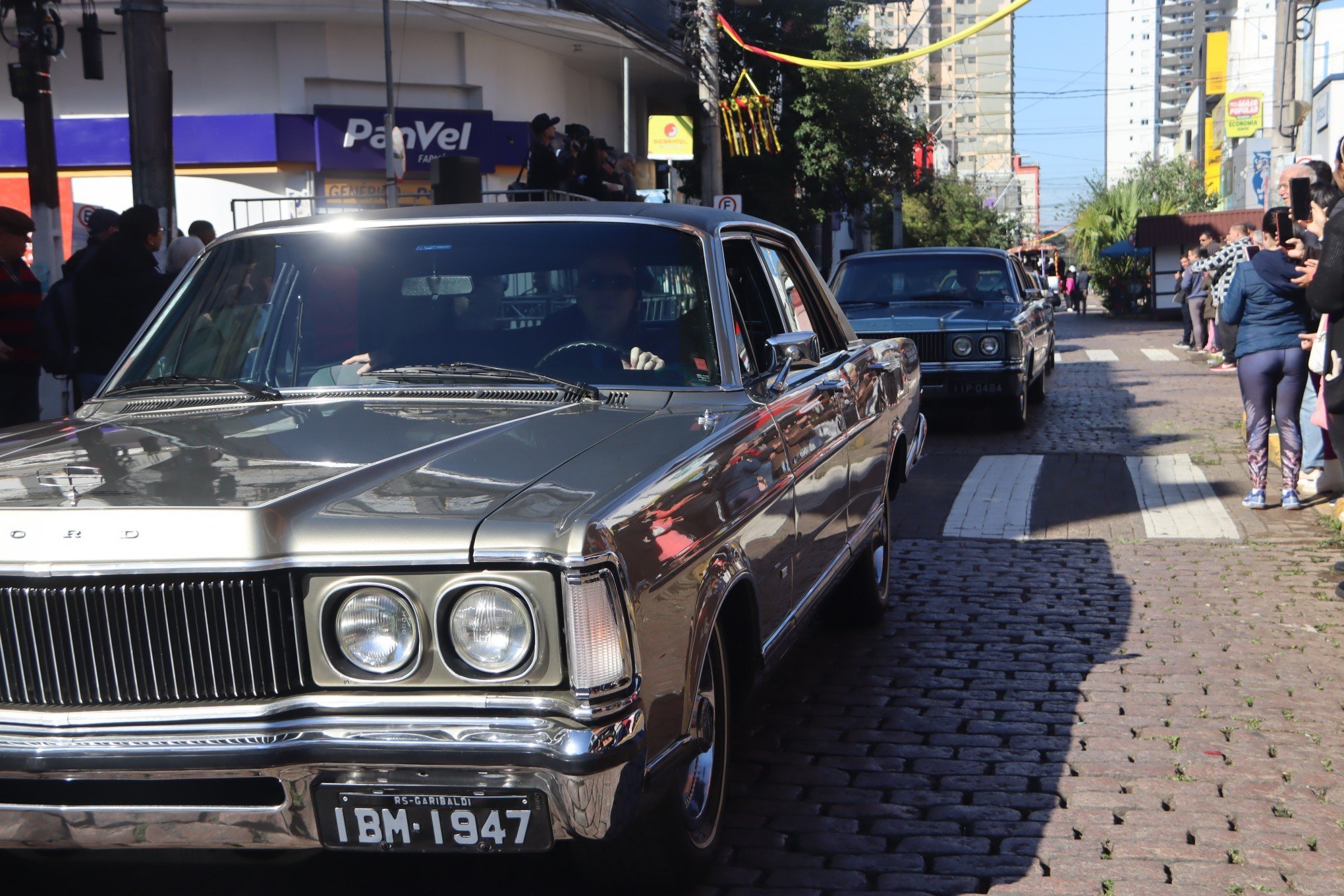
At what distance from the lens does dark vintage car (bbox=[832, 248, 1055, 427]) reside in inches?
Result: 525

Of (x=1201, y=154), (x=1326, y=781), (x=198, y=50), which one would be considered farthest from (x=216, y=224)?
(x=1201, y=154)

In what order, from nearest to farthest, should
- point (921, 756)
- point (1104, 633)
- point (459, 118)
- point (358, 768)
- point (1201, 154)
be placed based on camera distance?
point (358, 768), point (921, 756), point (1104, 633), point (459, 118), point (1201, 154)

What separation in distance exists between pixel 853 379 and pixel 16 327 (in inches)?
211

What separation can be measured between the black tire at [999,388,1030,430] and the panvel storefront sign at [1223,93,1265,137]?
42404 millimetres

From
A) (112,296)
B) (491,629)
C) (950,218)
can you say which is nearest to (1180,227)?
(950,218)

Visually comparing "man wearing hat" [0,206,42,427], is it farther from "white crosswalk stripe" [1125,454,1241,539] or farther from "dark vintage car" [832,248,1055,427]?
"dark vintage car" [832,248,1055,427]

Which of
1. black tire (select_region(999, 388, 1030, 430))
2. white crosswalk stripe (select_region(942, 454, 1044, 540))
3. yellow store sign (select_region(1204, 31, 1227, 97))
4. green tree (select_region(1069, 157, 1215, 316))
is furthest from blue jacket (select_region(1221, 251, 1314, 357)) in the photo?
yellow store sign (select_region(1204, 31, 1227, 97))

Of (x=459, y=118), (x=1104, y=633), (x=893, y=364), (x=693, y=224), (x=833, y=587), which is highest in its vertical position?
→ (x=459, y=118)

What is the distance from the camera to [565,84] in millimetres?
26250

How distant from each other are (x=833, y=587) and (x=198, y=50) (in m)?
19.3

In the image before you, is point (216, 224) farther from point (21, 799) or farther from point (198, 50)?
point (21, 799)

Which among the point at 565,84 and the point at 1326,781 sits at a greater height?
the point at 565,84

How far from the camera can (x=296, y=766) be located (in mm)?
2693

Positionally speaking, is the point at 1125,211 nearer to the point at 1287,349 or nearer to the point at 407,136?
the point at 407,136
